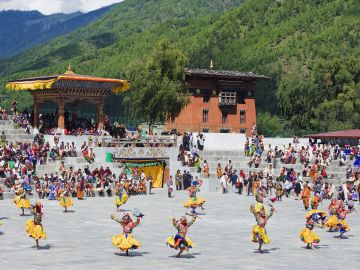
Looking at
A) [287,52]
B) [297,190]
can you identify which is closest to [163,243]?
[297,190]

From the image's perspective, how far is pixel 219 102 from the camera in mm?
88438

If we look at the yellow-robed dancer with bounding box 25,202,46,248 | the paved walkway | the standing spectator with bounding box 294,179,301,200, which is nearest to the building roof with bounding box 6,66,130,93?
the paved walkway

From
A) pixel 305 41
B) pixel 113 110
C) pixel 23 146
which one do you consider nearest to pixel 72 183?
pixel 23 146

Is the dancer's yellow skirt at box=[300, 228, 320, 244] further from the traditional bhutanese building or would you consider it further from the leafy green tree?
the leafy green tree

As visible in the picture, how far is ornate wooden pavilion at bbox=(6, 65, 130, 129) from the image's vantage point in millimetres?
55812

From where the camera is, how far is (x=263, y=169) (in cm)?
5216

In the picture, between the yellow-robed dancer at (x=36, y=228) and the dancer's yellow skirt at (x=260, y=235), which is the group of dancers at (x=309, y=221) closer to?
the dancer's yellow skirt at (x=260, y=235)

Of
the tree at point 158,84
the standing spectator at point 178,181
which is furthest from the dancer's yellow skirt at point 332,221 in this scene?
the tree at point 158,84

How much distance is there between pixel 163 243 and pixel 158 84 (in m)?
46.6

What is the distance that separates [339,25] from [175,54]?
63812 mm

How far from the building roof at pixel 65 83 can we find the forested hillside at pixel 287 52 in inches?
1045

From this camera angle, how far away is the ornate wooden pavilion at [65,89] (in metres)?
55.8

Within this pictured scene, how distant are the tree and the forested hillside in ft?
42.3

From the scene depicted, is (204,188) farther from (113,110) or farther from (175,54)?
(113,110)
